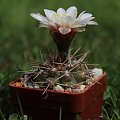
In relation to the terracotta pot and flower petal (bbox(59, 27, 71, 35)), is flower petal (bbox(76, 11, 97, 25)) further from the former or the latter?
the terracotta pot

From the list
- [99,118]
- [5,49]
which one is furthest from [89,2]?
[99,118]

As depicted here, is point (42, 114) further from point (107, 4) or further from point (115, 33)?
point (107, 4)

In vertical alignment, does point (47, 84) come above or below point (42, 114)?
above

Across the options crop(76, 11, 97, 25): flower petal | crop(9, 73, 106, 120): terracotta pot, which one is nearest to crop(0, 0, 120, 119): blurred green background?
crop(9, 73, 106, 120): terracotta pot

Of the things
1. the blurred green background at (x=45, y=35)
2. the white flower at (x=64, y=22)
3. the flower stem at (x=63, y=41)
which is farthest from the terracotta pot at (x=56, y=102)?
the blurred green background at (x=45, y=35)

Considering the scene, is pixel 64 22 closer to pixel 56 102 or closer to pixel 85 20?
pixel 85 20

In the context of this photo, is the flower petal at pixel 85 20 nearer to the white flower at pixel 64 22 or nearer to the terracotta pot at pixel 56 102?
the white flower at pixel 64 22
